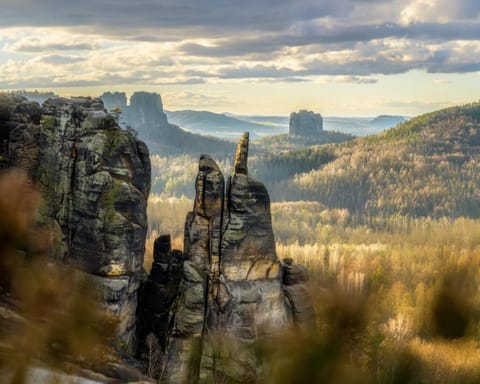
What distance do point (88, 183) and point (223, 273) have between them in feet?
31.6

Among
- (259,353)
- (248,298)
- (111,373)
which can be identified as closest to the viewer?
(259,353)

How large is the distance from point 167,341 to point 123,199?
8.76 metres

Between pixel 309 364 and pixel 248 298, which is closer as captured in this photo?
pixel 309 364

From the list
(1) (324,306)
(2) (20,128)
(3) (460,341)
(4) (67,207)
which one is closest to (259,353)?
(1) (324,306)

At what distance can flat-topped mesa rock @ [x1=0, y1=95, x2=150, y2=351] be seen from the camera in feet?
130

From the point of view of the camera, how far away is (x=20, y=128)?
42.1 meters

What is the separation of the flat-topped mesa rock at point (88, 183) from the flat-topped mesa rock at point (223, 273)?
10.6 feet

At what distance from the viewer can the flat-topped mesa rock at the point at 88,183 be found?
3969cm

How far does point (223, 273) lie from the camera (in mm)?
40406

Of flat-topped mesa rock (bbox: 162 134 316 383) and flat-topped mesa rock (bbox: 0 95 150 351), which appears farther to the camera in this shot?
flat-topped mesa rock (bbox: 0 95 150 351)

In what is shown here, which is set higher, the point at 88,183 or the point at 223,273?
the point at 88,183

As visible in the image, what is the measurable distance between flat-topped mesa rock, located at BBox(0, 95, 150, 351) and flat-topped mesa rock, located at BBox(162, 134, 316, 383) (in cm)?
323

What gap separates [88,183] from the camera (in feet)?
132

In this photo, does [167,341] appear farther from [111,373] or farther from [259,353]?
[259,353]
